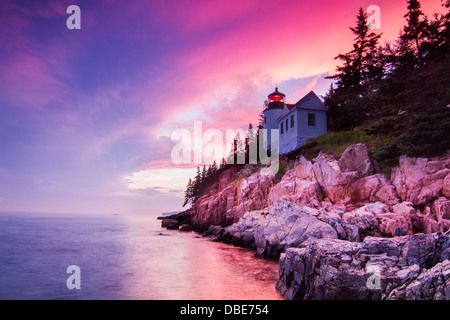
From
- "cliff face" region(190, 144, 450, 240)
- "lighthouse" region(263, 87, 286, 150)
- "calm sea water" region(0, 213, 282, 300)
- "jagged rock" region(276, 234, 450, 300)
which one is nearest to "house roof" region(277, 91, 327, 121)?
"lighthouse" region(263, 87, 286, 150)

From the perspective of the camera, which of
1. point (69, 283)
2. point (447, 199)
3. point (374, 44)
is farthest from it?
point (374, 44)

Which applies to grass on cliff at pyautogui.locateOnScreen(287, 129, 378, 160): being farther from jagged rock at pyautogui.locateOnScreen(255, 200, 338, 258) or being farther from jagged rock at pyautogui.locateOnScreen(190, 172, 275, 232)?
jagged rock at pyautogui.locateOnScreen(255, 200, 338, 258)

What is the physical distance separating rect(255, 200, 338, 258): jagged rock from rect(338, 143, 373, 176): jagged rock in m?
4.87

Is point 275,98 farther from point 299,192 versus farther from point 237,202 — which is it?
point 299,192

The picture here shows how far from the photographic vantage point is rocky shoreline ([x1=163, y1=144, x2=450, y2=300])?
7.45m

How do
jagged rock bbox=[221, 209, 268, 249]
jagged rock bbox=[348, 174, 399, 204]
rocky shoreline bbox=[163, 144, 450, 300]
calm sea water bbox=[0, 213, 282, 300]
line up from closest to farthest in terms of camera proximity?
rocky shoreline bbox=[163, 144, 450, 300], calm sea water bbox=[0, 213, 282, 300], jagged rock bbox=[348, 174, 399, 204], jagged rock bbox=[221, 209, 268, 249]

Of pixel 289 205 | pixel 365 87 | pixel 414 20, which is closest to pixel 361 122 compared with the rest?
pixel 365 87

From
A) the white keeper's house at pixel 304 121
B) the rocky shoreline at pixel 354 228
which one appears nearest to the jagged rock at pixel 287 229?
the rocky shoreline at pixel 354 228

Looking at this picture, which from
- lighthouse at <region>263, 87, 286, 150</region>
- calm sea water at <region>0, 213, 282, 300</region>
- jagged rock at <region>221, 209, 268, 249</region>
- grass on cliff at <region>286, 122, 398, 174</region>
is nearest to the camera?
calm sea water at <region>0, 213, 282, 300</region>

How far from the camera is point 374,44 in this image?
3238 cm

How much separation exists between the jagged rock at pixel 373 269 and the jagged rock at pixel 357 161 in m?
9.91

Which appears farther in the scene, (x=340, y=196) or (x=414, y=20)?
(x=414, y=20)
